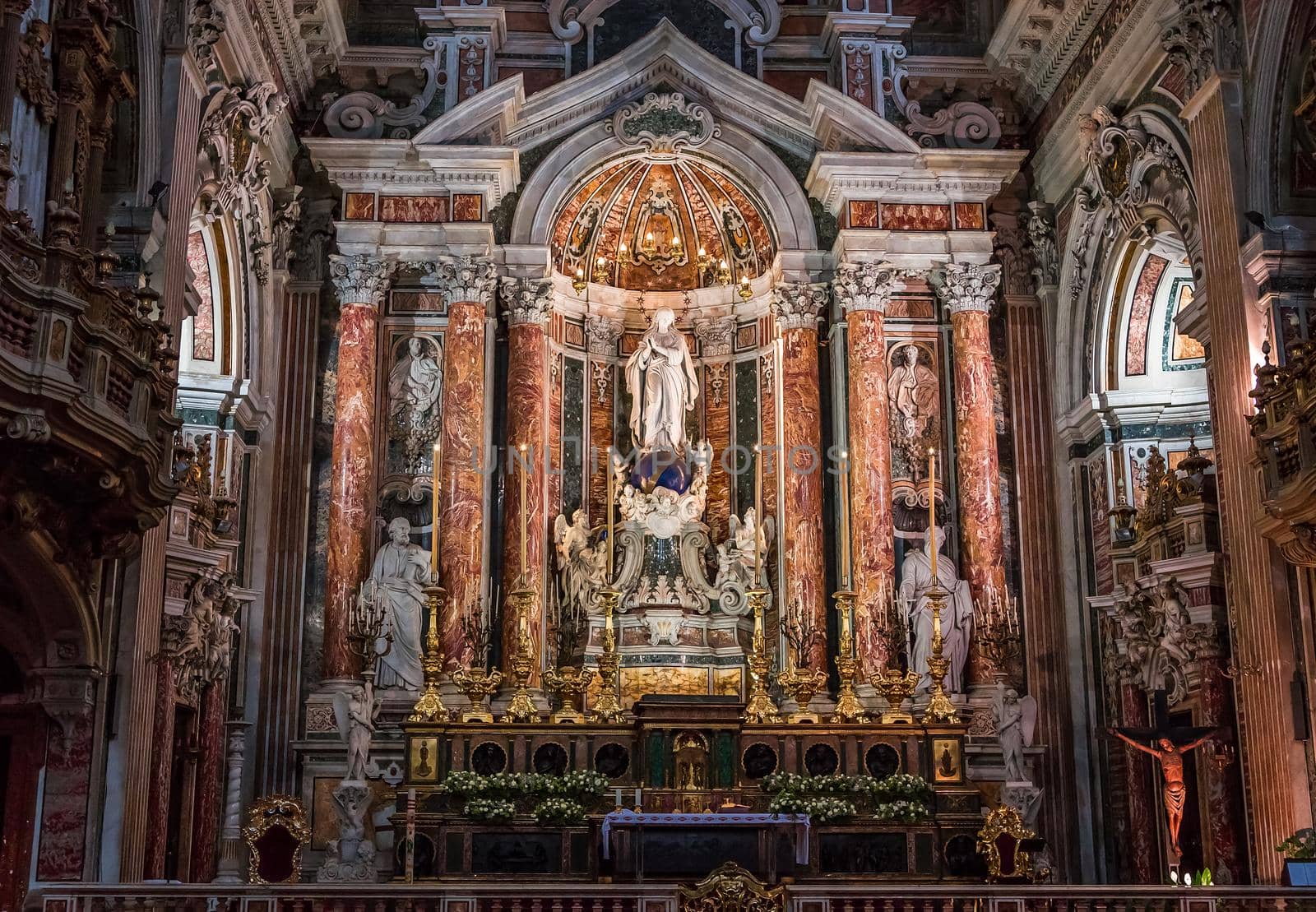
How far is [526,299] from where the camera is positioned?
68.6 feet

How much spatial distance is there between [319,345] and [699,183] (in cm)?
578

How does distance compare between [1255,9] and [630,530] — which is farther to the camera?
[630,530]

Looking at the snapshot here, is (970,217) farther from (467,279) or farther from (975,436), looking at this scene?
(467,279)

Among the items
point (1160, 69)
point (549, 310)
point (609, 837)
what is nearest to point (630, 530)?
point (549, 310)

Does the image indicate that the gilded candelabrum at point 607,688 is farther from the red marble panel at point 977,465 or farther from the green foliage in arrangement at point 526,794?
the red marble panel at point 977,465

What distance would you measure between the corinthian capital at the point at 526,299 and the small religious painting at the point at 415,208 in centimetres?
127

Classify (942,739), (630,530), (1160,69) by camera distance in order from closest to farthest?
1. (942,739)
2. (1160,69)
3. (630,530)

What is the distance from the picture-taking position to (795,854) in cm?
1448

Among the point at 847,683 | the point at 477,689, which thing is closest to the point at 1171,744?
the point at 847,683

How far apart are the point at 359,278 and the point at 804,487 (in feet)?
20.9

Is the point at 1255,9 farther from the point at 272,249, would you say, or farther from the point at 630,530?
the point at 272,249

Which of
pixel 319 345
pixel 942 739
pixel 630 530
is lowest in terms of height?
pixel 942 739

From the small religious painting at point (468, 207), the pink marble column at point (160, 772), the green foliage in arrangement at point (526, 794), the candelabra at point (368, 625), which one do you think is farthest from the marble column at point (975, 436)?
the pink marble column at point (160, 772)

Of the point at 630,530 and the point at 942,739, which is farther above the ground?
the point at 630,530
